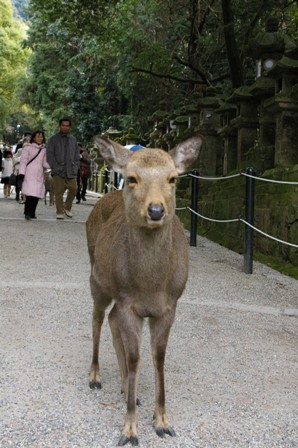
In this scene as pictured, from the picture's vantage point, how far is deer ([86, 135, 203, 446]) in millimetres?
3463

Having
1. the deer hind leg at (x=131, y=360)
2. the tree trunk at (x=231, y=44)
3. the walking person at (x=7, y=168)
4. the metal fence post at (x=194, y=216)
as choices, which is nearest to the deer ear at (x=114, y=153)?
the deer hind leg at (x=131, y=360)

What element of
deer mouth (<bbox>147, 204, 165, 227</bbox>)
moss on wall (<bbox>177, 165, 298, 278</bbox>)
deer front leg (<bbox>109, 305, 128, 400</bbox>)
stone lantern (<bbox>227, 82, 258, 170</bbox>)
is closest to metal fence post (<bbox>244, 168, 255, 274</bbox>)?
moss on wall (<bbox>177, 165, 298, 278</bbox>)

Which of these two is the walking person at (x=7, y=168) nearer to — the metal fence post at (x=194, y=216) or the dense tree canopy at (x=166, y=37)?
the dense tree canopy at (x=166, y=37)

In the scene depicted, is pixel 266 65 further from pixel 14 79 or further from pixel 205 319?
pixel 14 79

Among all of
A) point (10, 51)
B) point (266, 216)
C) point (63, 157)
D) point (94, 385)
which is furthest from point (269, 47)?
point (10, 51)

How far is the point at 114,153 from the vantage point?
371 centimetres

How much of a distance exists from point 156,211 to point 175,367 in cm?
176

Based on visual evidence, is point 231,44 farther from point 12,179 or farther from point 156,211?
point 156,211

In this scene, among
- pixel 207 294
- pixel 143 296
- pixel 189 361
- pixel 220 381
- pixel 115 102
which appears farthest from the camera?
pixel 115 102

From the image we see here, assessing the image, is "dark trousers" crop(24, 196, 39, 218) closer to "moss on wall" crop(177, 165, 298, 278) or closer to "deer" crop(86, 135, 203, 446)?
"moss on wall" crop(177, 165, 298, 278)

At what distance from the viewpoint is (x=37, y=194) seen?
44.0ft

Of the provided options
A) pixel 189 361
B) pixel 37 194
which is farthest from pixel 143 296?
pixel 37 194

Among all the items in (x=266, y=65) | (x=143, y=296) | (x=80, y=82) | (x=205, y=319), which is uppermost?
(x=80, y=82)

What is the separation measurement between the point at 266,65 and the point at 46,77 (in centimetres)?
2929
